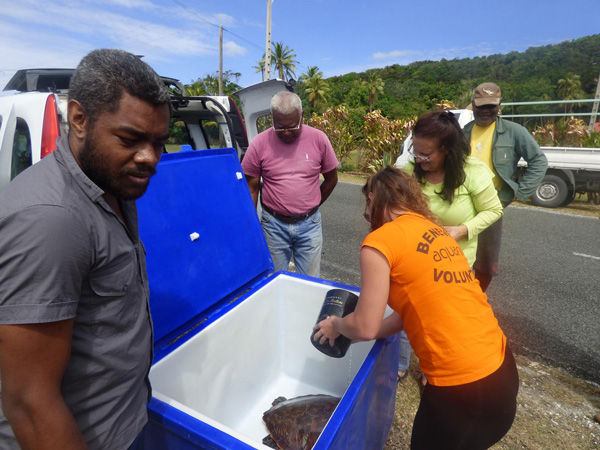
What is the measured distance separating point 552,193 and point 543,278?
4586mm

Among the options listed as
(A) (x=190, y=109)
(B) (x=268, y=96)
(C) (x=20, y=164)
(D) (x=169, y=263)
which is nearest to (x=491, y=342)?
(D) (x=169, y=263)

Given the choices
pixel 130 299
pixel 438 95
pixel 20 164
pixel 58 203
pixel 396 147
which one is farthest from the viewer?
pixel 438 95

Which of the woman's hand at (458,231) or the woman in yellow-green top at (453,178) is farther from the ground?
the woman in yellow-green top at (453,178)

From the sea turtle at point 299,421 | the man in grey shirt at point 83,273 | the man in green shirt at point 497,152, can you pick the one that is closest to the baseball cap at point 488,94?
the man in green shirt at point 497,152

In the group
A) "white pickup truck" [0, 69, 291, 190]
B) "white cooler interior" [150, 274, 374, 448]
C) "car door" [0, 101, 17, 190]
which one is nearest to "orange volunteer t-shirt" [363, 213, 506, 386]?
"white cooler interior" [150, 274, 374, 448]

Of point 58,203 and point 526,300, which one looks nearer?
point 58,203

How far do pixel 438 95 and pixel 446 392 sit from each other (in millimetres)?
50315

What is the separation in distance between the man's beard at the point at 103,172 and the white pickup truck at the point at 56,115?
1683mm

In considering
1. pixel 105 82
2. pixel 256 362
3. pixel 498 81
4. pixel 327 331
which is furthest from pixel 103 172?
pixel 498 81

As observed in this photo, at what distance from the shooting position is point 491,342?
133cm

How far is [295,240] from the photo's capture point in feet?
9.46

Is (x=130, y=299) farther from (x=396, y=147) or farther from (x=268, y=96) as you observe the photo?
(x=396, y=147)

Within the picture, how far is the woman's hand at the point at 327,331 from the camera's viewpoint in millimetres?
1525

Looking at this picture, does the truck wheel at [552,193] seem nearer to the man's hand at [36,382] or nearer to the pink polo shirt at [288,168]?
the pink polo shirt at [288,168]
